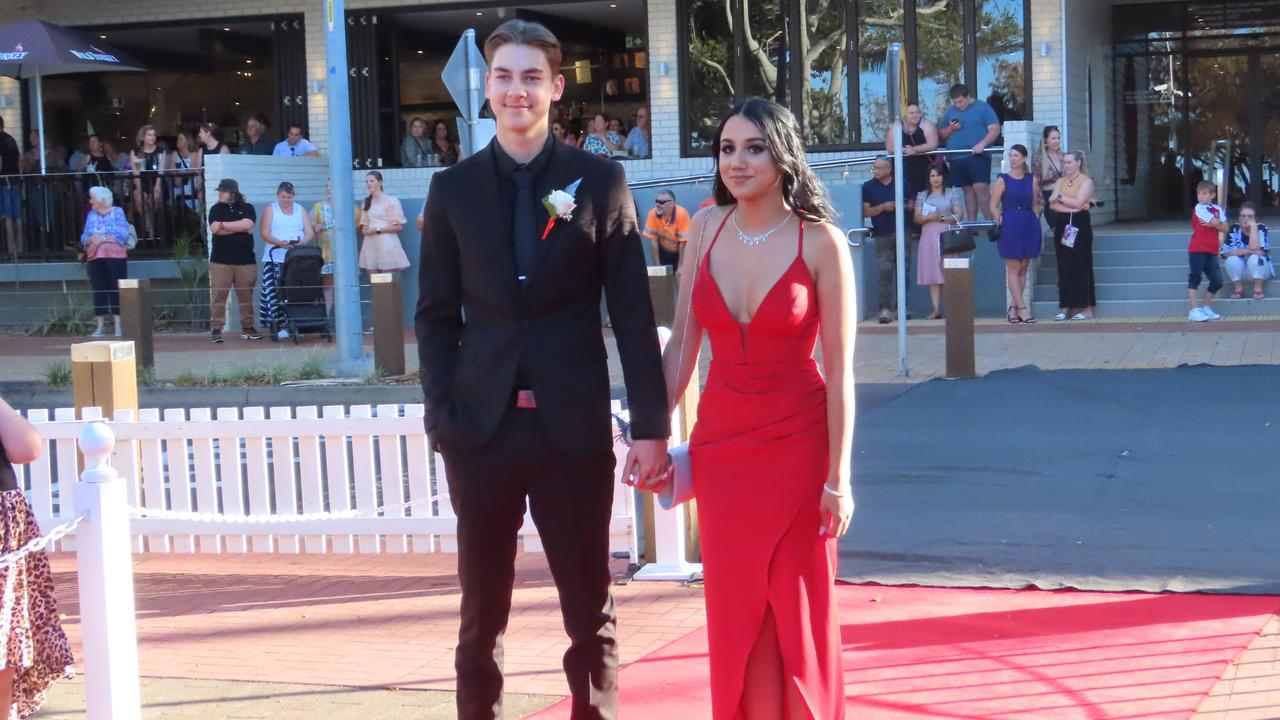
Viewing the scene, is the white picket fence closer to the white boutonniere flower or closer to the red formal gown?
the red formal gown

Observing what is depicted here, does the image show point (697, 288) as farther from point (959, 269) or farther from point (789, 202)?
point (959, 269)

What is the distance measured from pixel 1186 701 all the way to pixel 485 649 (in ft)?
7.63

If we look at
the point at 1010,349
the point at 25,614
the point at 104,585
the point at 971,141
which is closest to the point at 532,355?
the point at 104,585

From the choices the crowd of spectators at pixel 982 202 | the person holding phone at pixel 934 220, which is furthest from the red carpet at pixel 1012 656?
the person holding phone at pixel 934 220

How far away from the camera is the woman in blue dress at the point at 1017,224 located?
17141 mm

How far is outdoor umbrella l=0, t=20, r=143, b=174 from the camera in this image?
21078 mm

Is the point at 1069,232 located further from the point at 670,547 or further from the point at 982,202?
the point at 670,547

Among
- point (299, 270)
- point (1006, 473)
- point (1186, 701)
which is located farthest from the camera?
point (299, 270)

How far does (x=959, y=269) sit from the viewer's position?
13070 mm

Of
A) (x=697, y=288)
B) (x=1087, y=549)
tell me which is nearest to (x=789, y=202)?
(x=697, y=288)

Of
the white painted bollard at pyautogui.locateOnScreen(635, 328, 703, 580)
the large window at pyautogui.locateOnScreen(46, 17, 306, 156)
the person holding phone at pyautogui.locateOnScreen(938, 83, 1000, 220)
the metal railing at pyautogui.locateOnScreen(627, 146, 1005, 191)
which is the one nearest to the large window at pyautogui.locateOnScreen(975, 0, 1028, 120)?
the metal railing at pyautogui.locateOnScreen(627, 146, 1005, 191)

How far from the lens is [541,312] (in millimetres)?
4020

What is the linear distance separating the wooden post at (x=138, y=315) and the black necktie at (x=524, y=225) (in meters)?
12.2

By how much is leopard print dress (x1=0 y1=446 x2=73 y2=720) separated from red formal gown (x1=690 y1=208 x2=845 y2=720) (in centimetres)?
195
